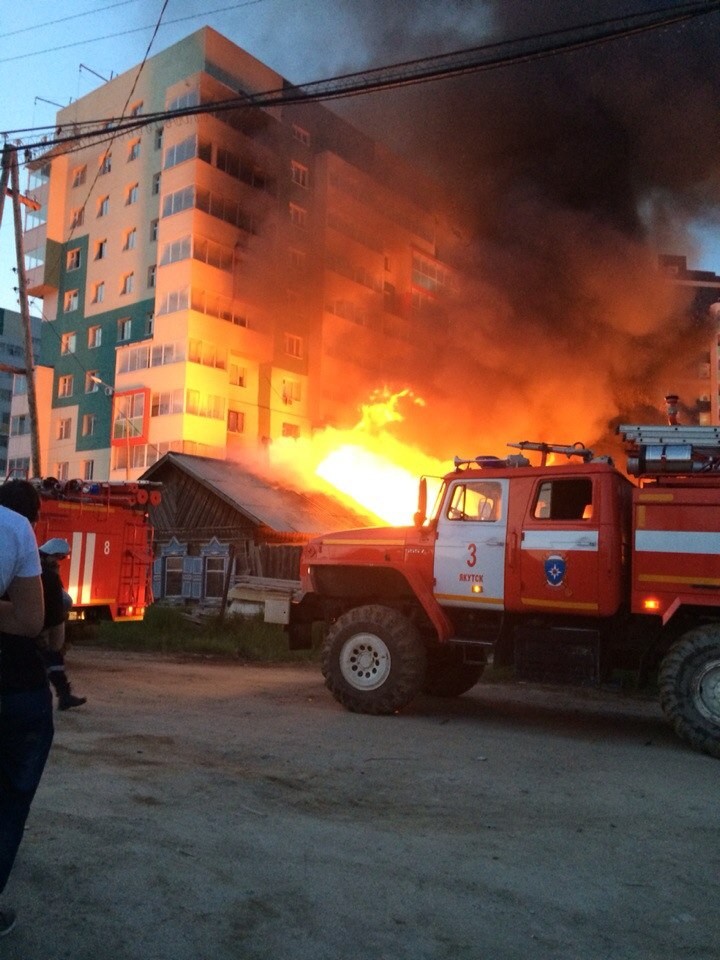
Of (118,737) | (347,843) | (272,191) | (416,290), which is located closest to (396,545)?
(118,737)

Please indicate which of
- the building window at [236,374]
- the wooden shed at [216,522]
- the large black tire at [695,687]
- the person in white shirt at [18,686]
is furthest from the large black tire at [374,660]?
the building window at [236,374]

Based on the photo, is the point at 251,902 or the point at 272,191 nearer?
the point at 251,902

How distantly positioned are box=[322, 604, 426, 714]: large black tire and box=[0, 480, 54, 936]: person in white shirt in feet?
19.0

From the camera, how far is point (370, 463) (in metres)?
31.7

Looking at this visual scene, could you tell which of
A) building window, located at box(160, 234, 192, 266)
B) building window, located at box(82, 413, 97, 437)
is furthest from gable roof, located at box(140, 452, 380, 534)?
building window, located at box(82, 413, 97, 437)

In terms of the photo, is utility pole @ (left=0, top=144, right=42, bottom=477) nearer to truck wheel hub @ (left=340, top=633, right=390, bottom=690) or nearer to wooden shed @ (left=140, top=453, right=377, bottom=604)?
wooden shed @ (left=140, top=453, right=377, bottom=604)

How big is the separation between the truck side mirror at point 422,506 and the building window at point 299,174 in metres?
36.3

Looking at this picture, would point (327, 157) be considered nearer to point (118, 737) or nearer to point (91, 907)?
point (118, 737)

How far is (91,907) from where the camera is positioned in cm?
353

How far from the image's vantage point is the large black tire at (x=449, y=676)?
10.2m

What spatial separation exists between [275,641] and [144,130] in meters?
34.3

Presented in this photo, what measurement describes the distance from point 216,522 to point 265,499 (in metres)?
1.74

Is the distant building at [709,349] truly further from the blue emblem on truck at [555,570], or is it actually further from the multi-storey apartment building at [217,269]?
the blue emblem on truck at [555,570]

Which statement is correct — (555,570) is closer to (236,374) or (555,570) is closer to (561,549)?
(561,549)
